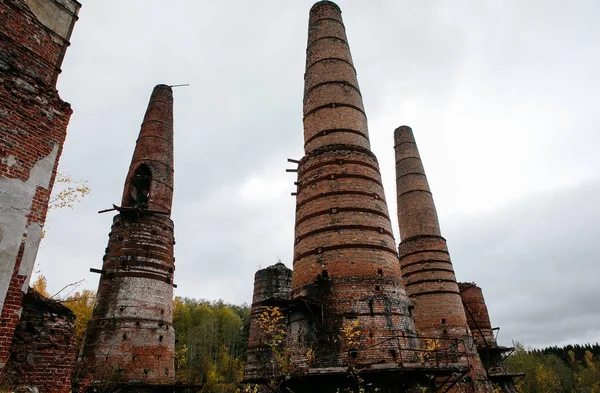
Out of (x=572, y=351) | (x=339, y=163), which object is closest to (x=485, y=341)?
(x=339, y=163)

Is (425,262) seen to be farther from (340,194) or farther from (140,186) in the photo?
(140,186)

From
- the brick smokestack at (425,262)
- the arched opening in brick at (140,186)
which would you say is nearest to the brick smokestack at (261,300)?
→ the brick smokestack at (425,262)

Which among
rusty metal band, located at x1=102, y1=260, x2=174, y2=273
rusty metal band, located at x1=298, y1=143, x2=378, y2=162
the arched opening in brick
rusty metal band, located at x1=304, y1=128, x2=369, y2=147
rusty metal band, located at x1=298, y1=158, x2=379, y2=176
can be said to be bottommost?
rusty metal band, located at x1=102, y1=260, x2=174, y2=273

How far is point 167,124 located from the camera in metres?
20.1

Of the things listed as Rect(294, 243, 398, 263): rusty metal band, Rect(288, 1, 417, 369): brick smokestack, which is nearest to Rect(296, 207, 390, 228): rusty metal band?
Rect(288, 1, 417, 369): brick smokestack

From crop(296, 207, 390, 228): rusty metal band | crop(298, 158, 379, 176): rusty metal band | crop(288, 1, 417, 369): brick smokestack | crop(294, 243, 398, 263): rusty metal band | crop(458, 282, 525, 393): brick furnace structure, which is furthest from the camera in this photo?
crop(458, 282, 525, 393): brick furnace structure

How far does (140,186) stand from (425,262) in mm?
14464

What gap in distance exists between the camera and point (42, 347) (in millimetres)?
6340

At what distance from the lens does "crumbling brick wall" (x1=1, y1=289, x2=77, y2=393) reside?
19.8 feet

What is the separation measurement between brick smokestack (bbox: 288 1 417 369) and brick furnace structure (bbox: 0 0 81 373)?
6.61 metres

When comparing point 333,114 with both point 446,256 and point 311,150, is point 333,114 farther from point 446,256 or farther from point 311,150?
point 446,256

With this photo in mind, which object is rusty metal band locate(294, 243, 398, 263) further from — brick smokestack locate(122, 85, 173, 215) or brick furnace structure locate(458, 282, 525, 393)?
brick furnace structure locate(458, 282, 525, 393)

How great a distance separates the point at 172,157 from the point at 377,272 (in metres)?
12.8

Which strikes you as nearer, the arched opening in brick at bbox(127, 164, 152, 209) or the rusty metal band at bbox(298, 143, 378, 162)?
the rusty metal band at bbox(298, 143, 378, 162)
